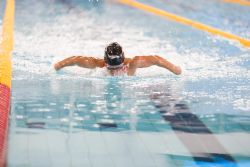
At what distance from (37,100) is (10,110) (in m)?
0.32

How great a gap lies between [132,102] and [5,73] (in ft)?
4.82

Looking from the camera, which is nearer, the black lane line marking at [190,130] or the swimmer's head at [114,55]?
the black lane line marking at [190,130]

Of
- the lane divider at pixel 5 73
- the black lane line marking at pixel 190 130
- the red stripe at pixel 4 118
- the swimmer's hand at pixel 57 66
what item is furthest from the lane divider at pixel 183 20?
the red stripe at pixel 4 118

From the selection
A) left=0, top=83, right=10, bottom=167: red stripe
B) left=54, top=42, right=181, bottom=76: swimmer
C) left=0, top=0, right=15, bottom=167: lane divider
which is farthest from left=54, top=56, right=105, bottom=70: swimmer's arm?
left=0, top=83, right=10, bottom=167: red stripe

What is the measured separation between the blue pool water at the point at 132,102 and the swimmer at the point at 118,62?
8 cm

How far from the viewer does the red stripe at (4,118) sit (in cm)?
296

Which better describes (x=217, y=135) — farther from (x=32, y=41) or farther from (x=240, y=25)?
(x=240, y=25)

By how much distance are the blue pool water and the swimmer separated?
79 mm

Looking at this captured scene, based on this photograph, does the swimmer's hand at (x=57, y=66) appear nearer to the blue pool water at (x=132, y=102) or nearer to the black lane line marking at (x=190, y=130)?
the blue pool water at (x=132, y=102)

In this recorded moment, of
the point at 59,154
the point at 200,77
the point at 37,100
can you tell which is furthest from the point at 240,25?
the point at 59,154

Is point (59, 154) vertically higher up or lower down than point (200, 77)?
lower down

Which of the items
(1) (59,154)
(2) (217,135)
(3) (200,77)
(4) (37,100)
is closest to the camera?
(1) (59,154)

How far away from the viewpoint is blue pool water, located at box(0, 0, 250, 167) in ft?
10.0

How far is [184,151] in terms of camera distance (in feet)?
10.2
